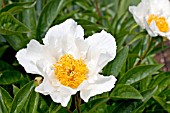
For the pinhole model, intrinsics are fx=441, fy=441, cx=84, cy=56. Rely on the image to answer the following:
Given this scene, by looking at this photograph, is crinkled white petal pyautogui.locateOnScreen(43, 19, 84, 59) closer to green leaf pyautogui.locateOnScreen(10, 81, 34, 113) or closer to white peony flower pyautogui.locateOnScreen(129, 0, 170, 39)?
green leaf pyautogui.locateOnScreen(10, 81, 34, 113)

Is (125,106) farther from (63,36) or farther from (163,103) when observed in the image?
(63,36)

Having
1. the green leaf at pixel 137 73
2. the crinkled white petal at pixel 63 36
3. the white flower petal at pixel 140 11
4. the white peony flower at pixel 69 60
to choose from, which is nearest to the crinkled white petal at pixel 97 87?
the white peony flower at pixel 69 60

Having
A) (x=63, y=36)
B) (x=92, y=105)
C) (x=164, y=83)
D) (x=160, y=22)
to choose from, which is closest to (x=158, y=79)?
(x=164, y=83)

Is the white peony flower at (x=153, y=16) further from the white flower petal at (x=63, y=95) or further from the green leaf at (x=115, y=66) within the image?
the white flower petal at (x=63, y=95)

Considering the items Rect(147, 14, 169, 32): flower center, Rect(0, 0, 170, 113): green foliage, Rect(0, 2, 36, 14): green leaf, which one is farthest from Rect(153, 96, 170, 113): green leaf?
Rect(0, 2, 36, 14): green leaf

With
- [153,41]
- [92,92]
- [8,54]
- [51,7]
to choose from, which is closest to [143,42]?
[153,41]

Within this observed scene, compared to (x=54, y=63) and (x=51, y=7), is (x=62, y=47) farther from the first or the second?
(x=51, y=7)
